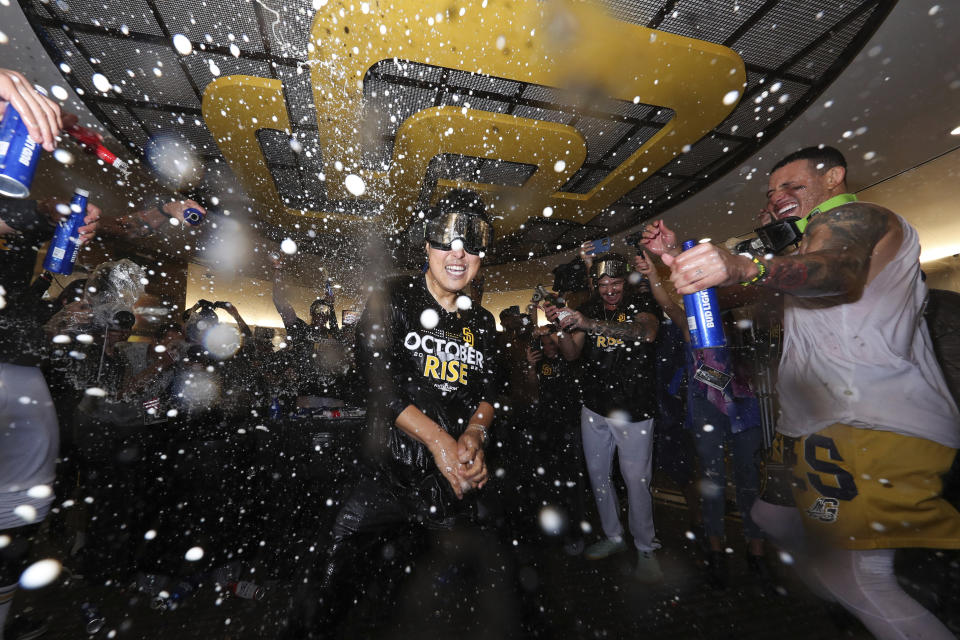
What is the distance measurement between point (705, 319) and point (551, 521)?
10.5ft

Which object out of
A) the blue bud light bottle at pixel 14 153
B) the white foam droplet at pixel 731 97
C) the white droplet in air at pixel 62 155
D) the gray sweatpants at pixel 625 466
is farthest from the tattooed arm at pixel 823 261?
the white foam droplet at pixel 731 97

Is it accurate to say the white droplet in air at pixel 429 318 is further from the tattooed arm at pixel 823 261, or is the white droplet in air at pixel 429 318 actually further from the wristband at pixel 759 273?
the wristband at pixel 759 273

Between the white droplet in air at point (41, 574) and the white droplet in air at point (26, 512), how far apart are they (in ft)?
7.38

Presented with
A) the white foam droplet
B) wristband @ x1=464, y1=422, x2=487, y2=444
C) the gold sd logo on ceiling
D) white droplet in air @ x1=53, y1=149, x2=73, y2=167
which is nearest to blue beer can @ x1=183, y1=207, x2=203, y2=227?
white droplet in air @ x1=53, y1=149, x2=73, y2=167

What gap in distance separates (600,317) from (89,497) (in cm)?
545

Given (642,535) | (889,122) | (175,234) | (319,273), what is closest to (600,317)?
(642,535)

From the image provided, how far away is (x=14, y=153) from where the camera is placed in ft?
5.06

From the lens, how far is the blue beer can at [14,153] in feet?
4.99

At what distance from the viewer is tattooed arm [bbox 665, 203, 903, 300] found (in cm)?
137

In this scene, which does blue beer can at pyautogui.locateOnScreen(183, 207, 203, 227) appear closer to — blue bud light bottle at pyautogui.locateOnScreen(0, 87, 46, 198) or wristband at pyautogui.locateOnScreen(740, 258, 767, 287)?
blue bud light bottle at pyautogui.locateOnScreen(0, 87, 46, 198)

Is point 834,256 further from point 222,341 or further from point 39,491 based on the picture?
point 222,341

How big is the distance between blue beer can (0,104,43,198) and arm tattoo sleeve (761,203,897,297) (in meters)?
3.38

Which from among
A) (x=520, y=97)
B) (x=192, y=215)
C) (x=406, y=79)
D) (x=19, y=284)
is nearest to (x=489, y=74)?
(x=520, y=97)

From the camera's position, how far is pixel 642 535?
10.6ft
